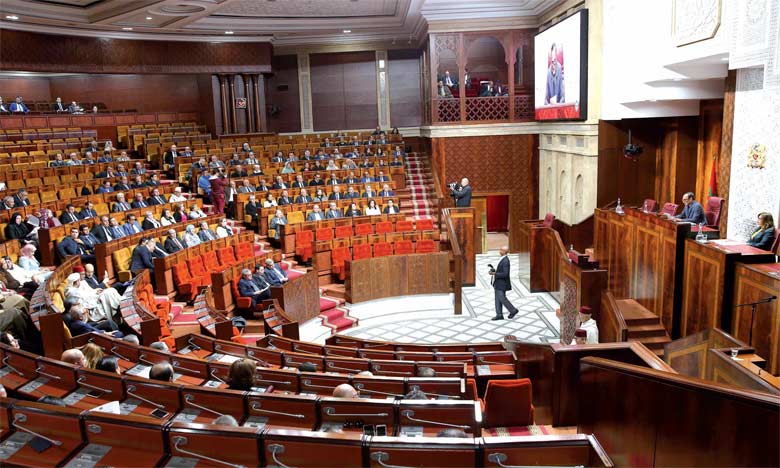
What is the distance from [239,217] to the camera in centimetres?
1152

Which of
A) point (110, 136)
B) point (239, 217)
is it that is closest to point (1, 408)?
point (239, 217)

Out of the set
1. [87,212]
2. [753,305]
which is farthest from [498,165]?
[87,212]

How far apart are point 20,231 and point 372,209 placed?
5.90 meters

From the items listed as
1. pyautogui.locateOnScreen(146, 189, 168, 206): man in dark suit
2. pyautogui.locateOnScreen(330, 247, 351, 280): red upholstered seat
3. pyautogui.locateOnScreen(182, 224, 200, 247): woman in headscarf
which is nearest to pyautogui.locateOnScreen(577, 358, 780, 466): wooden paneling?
pyautogui.locateOnScreen(330, 247, 351, 280): red upholstered seat

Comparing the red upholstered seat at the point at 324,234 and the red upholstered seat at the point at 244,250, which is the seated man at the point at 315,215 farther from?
the red upholstered seat at the point at 244,250

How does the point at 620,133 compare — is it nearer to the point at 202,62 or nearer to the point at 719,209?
the point at 719,209

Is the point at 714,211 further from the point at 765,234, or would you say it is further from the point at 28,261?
the point at 28,261

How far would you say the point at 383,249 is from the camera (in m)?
10.2

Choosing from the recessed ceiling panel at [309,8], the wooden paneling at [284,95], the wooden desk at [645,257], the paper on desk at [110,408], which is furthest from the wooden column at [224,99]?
the paper on desk at [110,408]

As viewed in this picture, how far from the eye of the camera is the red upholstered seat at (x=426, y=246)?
33.9 ft

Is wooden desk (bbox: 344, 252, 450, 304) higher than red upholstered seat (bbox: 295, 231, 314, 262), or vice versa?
red upholstered seat (bbox: 295, 231, 314, 262)

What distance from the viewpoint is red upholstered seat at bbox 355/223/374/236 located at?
10.8m

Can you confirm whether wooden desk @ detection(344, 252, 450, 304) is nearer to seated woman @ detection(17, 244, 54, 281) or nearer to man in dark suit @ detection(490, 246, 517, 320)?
man in dark suit @ detection(490, 246, 517, 320)

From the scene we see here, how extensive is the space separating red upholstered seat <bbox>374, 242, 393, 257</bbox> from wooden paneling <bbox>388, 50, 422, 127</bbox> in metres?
8.07
